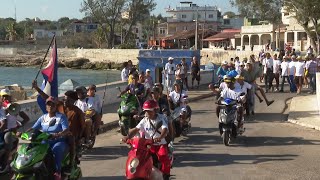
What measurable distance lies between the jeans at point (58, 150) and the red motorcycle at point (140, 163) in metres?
1.22

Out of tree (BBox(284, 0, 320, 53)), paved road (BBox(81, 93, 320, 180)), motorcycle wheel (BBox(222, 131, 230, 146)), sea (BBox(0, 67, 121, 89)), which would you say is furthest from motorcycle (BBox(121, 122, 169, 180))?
sea (BBox(0, 67, 121, 89))

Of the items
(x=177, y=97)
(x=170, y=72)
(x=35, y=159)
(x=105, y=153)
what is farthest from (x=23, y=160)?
(x=170, y=72)

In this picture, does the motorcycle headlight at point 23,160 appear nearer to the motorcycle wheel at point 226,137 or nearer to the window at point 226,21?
the motorcycle wheel at point 226,137

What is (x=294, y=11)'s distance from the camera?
1905 inches

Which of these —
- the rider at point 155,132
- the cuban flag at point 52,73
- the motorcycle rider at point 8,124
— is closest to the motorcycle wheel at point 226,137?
the cuban flag at point 52,73

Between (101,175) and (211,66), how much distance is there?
71.0ft

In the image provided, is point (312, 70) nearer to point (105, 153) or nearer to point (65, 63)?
point (105, 153)

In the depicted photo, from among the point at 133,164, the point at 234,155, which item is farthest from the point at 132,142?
the point at 234,155

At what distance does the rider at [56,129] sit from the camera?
7827 mm

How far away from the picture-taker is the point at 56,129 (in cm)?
812

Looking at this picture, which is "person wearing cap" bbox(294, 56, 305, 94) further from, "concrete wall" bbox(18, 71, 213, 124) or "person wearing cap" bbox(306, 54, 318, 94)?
"concrete wall" bbox(18, 71, 213, 124)

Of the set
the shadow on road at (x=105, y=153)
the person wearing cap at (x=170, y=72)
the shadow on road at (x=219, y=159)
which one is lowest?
the shadow on road at (x=219, y=159)

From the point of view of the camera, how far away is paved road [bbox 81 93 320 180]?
9.79 meters

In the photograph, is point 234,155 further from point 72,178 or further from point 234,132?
point 72,178
